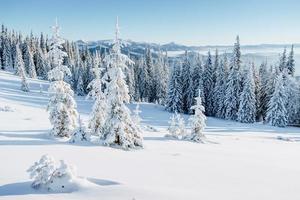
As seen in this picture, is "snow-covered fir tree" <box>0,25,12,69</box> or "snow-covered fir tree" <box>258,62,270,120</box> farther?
"snow-covered fir tree" <box>0,25,12,69</box>

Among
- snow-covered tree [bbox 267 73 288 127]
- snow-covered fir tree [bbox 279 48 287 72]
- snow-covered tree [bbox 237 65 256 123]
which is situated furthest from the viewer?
snow-covered fir tree [bbox 279 48 287 72]

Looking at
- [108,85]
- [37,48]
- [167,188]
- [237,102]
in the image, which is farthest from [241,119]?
[37,48]

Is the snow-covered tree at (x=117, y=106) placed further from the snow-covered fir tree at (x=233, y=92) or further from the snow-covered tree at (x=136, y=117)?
the snow-covered fir tree at (x=233, y=92)

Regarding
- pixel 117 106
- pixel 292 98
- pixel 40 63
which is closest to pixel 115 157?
pixel 117 106

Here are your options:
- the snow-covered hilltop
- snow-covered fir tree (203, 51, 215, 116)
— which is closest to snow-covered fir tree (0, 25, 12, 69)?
snow-covered fir tree (203, 51, 215, 116)

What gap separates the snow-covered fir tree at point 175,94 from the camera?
65.3 meters

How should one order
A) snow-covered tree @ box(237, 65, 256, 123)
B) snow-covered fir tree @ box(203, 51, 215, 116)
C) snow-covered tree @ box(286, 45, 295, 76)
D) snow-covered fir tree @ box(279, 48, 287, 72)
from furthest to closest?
snow-covered fir tree @ box(203, 51, 215, 116) → snow-covered fir tree @ box(279, 48, 287, 72) → snow-covered tree @ box(286, 45, 295, 76) → snow-covered tree @ box(237, 65, 256, 123)

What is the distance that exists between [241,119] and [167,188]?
5127cm

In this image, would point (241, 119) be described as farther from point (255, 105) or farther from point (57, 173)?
point (57, 173)

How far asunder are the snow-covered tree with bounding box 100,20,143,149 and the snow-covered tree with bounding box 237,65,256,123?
42.1 metres

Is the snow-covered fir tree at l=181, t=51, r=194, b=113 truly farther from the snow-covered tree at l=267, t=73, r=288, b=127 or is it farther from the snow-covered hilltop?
the snow-covered hilltop

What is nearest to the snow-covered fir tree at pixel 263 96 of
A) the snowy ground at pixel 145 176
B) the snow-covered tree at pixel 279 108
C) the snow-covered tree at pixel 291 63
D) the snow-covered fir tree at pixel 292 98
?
the snow-covered tree at pixel 291 63

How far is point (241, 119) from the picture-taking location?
59.0m

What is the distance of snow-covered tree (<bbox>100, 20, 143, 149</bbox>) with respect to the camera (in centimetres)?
2012
